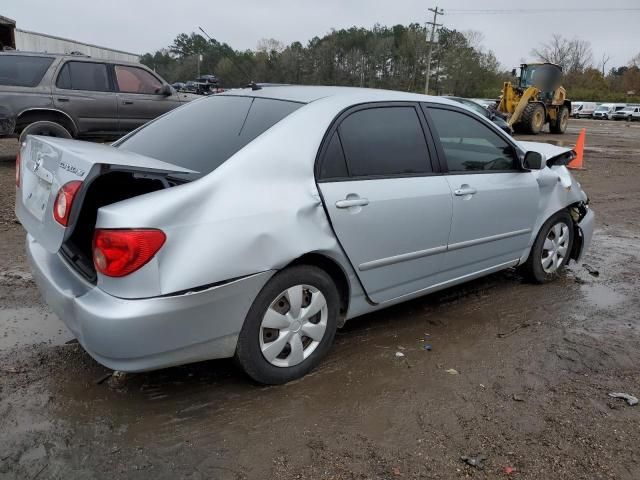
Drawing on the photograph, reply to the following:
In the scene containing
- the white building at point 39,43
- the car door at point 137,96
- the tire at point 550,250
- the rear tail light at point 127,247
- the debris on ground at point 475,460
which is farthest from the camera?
the white building at point 39,43

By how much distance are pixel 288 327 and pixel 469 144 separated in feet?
6.76

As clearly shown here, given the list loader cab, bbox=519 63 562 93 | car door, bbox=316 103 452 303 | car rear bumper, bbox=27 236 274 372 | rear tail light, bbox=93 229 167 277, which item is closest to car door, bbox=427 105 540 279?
car door, bbox=316 103 452 303

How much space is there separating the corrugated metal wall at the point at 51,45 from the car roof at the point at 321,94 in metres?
14.7

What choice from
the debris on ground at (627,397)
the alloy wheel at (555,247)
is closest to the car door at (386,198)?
the debris on ground at (627,397)

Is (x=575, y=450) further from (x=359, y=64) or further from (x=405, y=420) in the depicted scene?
(x=359, y=64)

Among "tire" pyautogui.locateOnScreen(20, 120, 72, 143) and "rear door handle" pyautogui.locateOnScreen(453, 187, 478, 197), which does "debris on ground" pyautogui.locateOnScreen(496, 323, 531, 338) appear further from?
"tire" pyautogui.locateOnScreen(20, 120, 72, 143)

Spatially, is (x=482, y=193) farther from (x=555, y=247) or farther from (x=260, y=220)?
(x=260, y=220)

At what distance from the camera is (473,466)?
7.81 feet

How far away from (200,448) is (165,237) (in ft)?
3.15

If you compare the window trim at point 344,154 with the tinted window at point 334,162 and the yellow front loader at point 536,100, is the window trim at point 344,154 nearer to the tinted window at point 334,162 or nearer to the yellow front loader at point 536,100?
the tinted window at point 334,162

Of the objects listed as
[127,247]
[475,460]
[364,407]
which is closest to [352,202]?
[364,407]

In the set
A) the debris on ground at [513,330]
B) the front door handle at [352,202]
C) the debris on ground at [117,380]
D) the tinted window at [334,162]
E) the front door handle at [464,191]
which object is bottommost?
the debris on ground at [117,380]

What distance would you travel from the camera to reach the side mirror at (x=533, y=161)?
161 inches

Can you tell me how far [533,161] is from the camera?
412 cm
